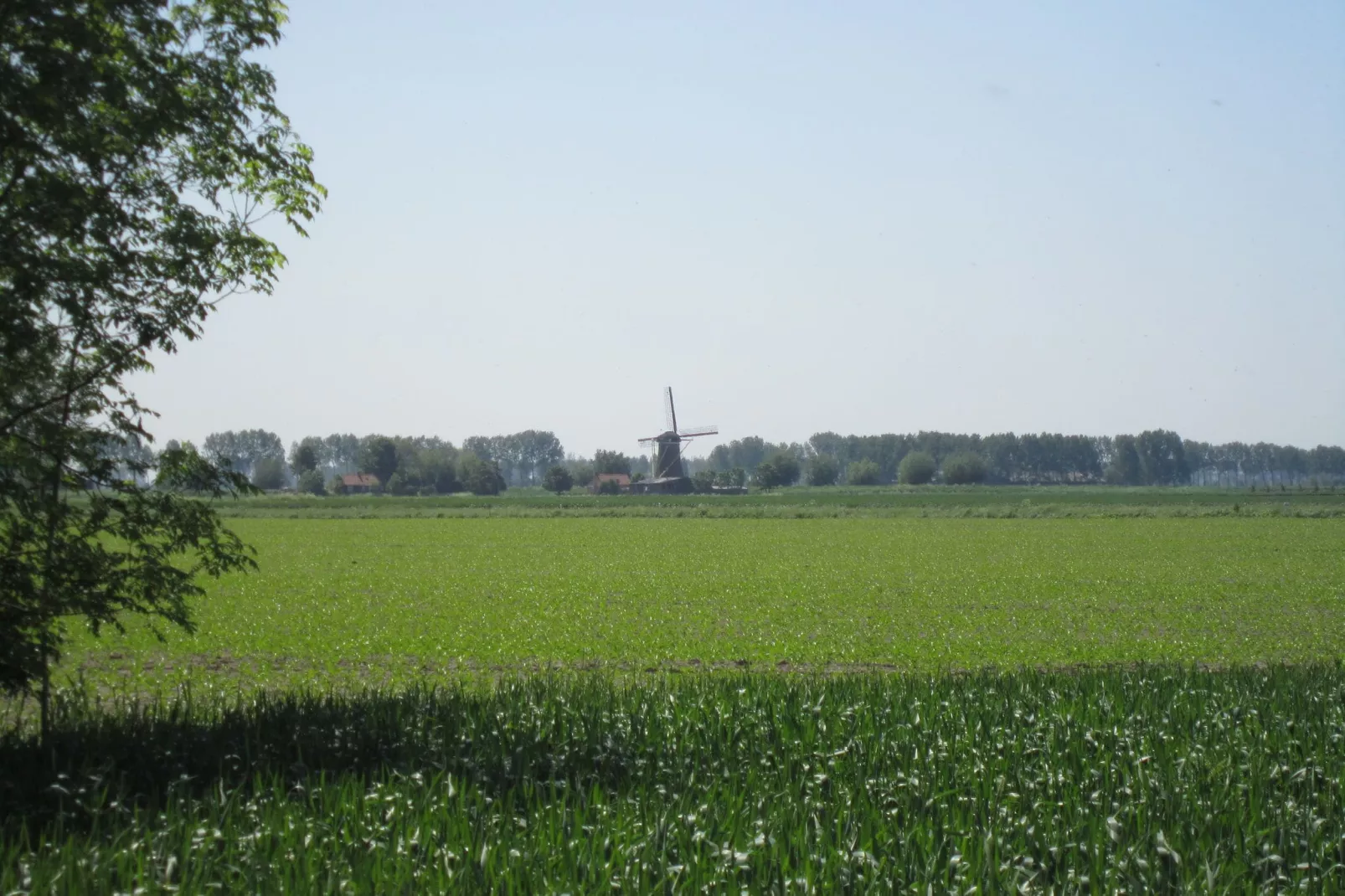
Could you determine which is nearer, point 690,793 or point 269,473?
point 690,793

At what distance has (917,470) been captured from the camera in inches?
6973

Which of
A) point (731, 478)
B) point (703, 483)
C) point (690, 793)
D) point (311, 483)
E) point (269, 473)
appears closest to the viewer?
point (690, 793)

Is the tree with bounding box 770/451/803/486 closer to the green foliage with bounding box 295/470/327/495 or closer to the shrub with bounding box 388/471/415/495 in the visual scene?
the shrub with bounding box 388/471/415/495

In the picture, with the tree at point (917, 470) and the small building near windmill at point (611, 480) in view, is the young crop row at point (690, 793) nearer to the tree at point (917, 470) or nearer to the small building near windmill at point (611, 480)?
the small building near windmill at point (611, 480)

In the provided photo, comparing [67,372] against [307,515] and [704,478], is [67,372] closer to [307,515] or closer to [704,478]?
Answer: [307,515]

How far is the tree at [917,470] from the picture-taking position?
579 feet

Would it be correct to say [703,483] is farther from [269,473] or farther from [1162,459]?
[1162,459]

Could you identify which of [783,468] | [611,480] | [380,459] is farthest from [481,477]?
[783,468]

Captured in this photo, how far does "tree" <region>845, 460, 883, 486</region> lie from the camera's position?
182 m

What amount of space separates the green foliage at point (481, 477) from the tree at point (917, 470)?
6552 cm

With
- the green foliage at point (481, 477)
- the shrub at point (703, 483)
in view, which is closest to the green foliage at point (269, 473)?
the green foliage at point (481, 477)

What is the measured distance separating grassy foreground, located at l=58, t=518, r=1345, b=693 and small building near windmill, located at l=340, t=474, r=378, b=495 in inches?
4160

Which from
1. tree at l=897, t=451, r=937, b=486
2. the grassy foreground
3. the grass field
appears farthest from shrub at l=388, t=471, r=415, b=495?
the grass field

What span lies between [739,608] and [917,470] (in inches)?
6081
